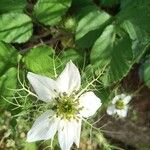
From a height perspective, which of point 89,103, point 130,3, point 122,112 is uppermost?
point 130,3

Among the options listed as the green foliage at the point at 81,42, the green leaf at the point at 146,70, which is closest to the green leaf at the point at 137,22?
the green foliage at the point at 81,42

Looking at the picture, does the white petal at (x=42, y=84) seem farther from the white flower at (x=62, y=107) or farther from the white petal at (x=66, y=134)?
the white petal at (x=66, y=134)

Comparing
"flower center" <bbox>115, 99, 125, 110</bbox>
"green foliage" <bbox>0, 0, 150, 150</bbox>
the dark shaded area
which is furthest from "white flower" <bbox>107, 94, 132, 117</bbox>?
"green foliage" <bbox>0, 0, 150, 150</bbox>

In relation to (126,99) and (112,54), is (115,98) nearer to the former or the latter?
(126,99)

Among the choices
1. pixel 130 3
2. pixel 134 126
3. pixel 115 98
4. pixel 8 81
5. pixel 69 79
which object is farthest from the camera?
pixel 134 126

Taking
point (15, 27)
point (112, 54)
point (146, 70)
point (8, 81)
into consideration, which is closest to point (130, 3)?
point (112, 54)

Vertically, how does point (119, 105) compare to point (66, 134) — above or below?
above

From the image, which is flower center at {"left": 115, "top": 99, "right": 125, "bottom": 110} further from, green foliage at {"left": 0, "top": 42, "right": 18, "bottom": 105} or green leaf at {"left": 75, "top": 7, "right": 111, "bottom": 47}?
green foliage at {"left": 0, "top": 42, "right": 18, "bottom": 105}
